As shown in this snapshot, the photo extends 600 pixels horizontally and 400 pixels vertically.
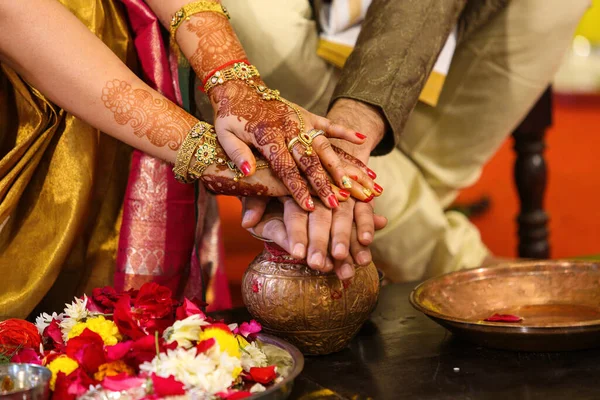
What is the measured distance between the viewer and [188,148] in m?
1.08

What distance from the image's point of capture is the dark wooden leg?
2.02 m

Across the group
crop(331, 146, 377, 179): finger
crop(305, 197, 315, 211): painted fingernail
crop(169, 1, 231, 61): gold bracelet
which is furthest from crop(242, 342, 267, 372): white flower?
crop(169, 1, 231, 61): gold bracelet

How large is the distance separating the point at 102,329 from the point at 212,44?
54cm

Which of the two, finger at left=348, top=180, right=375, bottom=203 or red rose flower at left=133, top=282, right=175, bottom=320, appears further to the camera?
finger at left=348, top=180, right=375, bottom=203

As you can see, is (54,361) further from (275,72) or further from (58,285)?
(275,72)

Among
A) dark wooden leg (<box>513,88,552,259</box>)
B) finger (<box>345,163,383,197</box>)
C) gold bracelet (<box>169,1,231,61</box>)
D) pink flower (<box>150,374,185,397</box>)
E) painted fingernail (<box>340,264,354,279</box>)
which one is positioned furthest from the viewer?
dark wooden leg (<box>513,88,552,259</box>)

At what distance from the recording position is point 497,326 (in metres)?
0.83

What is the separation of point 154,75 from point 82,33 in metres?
0.17

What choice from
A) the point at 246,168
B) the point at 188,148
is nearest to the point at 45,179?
the point at 188,148

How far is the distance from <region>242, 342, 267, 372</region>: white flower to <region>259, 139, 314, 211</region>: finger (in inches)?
8.3

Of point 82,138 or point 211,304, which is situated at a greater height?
point 82,138

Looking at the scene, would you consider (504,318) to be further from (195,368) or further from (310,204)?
(195,368)

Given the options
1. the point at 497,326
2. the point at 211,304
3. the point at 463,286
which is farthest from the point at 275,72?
the point at 497,326

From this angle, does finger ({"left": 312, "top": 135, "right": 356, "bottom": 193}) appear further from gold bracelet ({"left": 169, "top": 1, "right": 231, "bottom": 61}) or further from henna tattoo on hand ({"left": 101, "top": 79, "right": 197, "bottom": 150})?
gold bracelet ({"left": 169, "top": 1, "right": 231, "bottom": 61})
